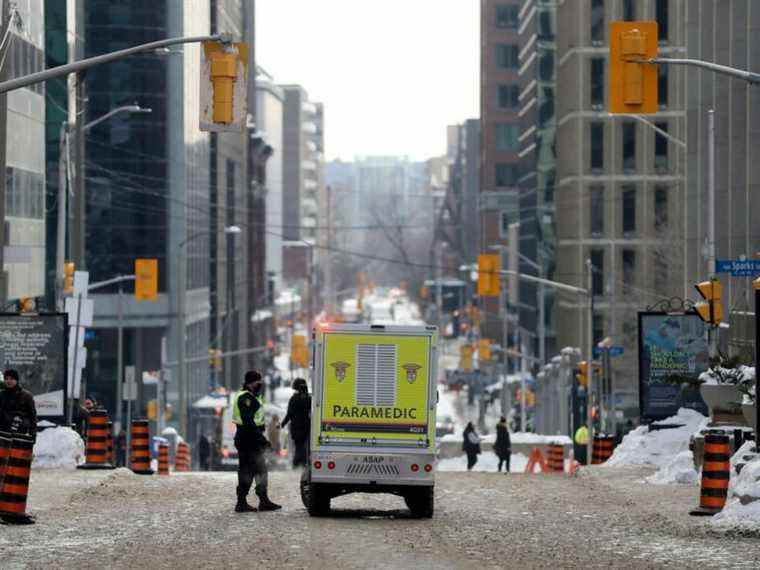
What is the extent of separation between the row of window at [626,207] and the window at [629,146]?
1.12m

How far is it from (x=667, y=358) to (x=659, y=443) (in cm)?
215

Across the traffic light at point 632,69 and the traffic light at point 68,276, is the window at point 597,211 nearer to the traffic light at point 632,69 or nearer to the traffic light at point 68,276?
the traffic light at point 68,276

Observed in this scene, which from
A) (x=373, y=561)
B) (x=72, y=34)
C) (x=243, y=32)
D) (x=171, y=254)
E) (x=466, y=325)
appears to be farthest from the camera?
(x=466, y=325)

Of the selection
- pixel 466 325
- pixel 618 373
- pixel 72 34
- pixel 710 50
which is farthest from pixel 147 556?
pixel 466 325

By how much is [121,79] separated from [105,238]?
797 cm

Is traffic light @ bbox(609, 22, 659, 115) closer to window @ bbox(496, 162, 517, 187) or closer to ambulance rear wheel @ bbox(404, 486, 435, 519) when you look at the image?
ambulance rear wheel @ bbox(404, 486, 435, 519)

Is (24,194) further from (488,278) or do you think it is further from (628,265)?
(628,265)

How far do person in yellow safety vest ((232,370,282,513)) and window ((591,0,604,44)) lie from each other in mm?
70994

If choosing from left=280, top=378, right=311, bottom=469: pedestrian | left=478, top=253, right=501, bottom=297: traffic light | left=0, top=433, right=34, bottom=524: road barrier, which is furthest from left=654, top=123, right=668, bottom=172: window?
left=0, top=433, right=34, bottom=524: road barrier

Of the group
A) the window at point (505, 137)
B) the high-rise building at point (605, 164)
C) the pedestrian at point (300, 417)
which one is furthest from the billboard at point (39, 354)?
the window at point (505, 137)

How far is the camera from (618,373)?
87312mm

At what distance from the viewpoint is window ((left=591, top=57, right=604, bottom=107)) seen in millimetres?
94250

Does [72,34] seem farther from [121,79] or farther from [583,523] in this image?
[583,523]

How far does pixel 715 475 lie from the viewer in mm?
24250
